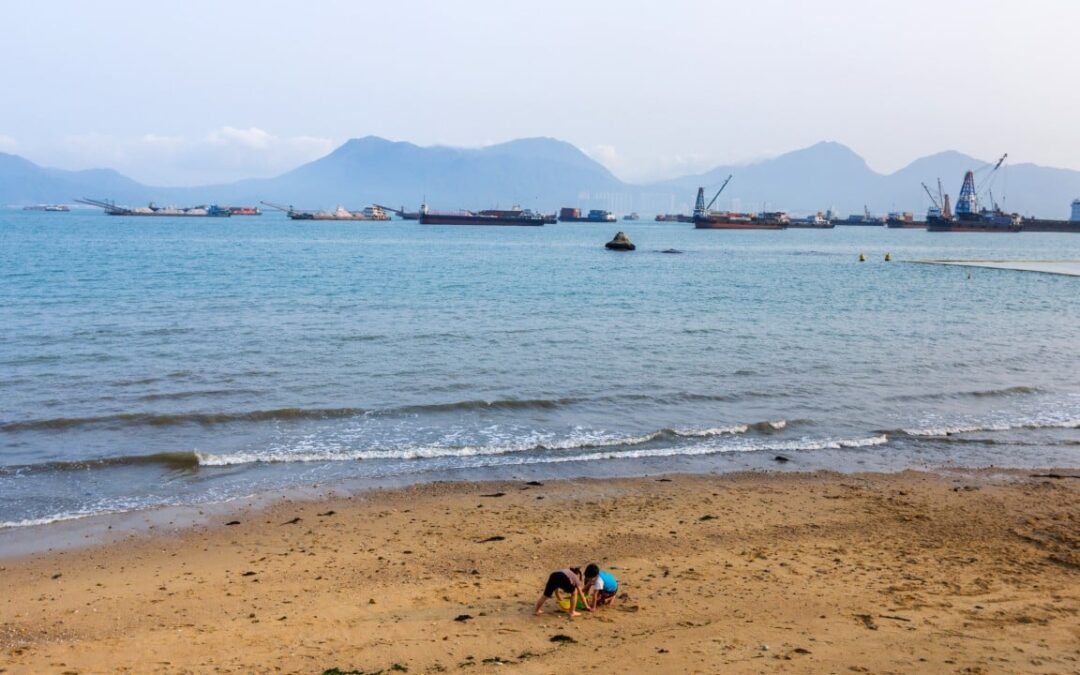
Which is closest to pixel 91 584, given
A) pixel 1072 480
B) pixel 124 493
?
pixel 124 493

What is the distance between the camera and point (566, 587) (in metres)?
10.1

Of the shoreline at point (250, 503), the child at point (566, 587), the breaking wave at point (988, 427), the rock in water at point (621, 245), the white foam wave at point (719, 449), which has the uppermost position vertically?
the rock in water at point (621, 245)

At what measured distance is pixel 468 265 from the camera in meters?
73.7

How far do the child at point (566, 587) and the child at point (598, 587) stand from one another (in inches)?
4.9

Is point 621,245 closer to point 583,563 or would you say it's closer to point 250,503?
point 250,503

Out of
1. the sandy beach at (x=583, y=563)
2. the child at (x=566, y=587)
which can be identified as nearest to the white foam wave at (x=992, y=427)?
the sandy beach at (x=583, y=563)

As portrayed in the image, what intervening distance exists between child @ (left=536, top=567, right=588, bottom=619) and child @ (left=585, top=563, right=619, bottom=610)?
0.13 metres

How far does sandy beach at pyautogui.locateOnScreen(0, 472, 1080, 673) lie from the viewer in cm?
902

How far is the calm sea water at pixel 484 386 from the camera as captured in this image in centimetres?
1712

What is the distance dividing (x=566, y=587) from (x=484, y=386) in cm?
1339

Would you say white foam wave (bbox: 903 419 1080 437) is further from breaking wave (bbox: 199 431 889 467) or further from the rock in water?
the rock in water

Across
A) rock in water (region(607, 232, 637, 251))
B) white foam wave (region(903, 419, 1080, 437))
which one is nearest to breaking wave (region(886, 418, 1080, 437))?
white foam wave (region(903, 419, 1080, 437))

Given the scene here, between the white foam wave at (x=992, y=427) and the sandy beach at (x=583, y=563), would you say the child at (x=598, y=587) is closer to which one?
the sandy beach at (x=583, y=563)

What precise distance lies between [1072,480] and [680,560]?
9.14 metres
